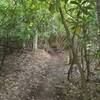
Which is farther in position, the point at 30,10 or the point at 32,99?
the point at 30,10

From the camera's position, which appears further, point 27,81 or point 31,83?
point 27,81

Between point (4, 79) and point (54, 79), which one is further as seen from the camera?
point (54, 79)

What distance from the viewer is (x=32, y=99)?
282 inches

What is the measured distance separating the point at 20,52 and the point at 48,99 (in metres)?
6.74

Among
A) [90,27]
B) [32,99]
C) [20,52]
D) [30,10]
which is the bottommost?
[32,99]

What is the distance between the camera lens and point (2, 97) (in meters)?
7.07

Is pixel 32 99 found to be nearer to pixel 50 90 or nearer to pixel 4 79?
pixel 50 90

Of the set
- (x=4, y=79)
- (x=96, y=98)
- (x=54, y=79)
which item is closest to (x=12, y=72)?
(x=4, y=79)

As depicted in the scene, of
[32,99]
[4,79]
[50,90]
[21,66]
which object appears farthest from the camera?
[21,66]

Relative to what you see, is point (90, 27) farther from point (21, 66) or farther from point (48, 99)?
point (21, 66)

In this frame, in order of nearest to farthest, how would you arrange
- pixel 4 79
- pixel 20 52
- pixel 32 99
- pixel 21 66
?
pixel 32 99, pixel 4 79, pixel 21 66, pixel 20 52

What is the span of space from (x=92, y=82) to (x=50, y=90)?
140 centimetres

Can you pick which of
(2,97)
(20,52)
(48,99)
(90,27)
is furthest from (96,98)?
(20,52)

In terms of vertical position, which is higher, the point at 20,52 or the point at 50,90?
the point at 20,52
